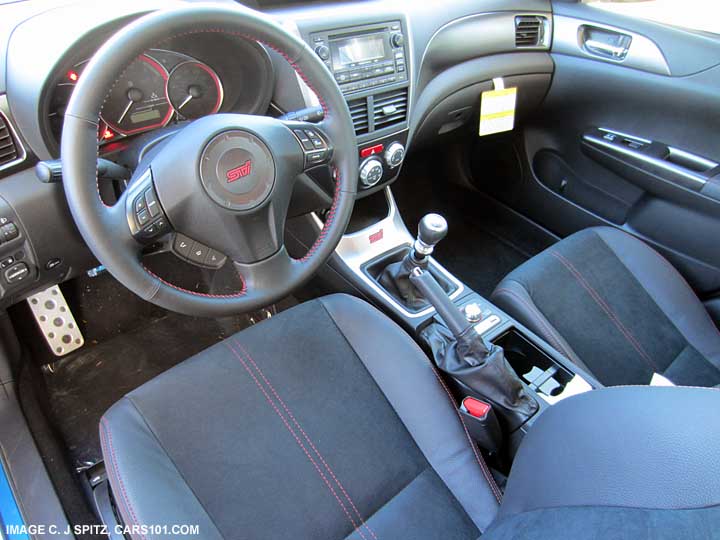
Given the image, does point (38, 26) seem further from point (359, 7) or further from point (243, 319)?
point (243, 319)

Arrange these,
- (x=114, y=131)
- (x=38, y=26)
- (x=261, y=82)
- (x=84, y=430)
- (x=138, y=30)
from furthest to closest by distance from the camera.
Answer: (x=84, y=430)
(x=261, y=82)
(x=114, y=131)
(x=38, y=26)
(x=138, y=30)

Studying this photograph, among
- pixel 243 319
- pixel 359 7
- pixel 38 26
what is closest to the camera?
pixel 38 26

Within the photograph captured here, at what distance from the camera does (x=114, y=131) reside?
1.08 metres

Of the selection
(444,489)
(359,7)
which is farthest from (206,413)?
(359,7)

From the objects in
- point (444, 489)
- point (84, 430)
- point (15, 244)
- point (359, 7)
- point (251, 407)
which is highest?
point (359, 7)

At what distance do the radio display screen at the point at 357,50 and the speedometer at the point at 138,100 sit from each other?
1.40ft

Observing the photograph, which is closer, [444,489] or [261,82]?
[444,489]

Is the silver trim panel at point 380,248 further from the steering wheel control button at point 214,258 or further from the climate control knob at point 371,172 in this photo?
the steering wheel control button at point 214,258

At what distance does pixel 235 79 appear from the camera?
3.94 ft

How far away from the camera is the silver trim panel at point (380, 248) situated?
1.41 meters

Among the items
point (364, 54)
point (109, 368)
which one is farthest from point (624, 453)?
point (109, 368)

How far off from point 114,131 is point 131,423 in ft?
1.85

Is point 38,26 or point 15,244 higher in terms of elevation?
point 38,26

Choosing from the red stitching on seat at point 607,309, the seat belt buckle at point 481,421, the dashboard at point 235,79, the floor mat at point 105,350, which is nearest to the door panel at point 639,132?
the dashboard at point 235,79
